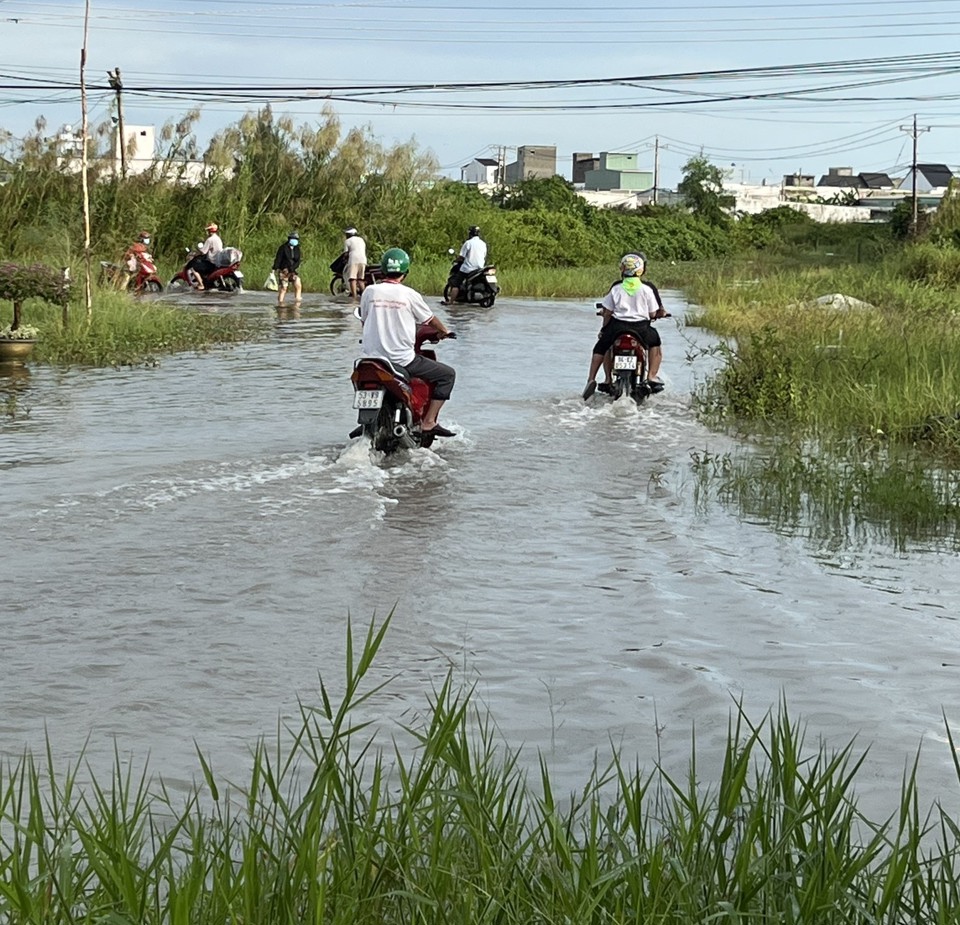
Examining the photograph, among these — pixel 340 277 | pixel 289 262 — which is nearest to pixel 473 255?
pixel 289 262

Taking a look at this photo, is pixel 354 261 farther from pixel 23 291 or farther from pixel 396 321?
pixel 396 321

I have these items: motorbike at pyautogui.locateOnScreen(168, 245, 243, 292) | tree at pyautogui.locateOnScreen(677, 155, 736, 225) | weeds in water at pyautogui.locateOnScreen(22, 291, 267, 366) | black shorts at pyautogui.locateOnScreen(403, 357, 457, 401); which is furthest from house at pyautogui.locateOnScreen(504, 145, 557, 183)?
black shorts at pyautogui.locateOnScreen(403, 357, 457, 401)

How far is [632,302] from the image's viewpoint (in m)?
15.4

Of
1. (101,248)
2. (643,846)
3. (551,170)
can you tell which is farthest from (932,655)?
(551,170)

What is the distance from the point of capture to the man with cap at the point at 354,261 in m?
34.5

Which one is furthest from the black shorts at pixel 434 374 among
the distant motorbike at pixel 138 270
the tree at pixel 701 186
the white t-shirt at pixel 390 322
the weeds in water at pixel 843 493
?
the tree at pixel 701 186

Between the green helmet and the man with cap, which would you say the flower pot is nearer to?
the green helmet

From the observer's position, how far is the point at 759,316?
2519 cm

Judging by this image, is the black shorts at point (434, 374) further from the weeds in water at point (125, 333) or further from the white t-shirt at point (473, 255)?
the white t-shirt at point (473, 255)

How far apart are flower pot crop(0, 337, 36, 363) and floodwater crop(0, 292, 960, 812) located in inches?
220

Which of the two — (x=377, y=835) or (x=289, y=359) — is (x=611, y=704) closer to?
(x=377, y=835)

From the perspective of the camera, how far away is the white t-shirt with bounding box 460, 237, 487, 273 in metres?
33.8

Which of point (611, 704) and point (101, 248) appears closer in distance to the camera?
point (611, 704)

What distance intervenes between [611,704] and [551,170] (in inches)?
6005
